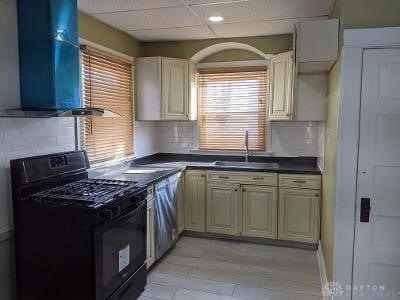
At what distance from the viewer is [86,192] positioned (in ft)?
7.30

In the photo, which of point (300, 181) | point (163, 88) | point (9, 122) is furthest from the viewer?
point (163, 88)

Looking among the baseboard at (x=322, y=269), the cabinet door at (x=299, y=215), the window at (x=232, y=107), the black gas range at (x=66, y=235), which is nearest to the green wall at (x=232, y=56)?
the window at (x=232, y=107)

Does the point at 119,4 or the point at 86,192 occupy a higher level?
the point at 119,4

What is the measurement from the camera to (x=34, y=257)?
2.09 metres

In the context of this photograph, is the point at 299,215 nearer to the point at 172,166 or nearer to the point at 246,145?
the point at 246,145

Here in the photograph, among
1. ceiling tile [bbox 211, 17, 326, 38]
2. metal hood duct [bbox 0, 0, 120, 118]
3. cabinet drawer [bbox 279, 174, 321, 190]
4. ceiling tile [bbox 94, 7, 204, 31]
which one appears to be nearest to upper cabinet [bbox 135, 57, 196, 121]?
ceiling tile [bbox 94, 7, 204, 31]

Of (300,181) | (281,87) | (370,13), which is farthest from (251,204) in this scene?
(370,13)

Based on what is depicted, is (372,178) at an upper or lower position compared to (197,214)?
upper

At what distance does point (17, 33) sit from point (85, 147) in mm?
1132

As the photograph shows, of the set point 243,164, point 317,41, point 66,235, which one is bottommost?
point 66,235

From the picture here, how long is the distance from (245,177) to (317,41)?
5.59ft

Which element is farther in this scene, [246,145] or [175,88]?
[246,145]

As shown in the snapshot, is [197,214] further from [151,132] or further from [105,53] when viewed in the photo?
[105,53]

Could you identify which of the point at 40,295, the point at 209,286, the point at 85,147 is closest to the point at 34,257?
the point at 40,295
